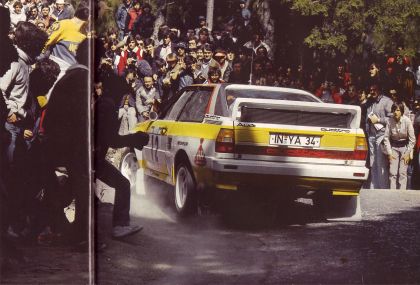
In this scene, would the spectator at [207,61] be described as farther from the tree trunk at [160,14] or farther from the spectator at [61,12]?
the spectator at [61,12]

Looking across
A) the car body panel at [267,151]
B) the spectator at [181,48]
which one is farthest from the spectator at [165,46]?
the car body panel at [267,151]

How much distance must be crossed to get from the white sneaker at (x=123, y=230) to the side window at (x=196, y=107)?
1015mm

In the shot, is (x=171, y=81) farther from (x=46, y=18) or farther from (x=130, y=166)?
(x=46, y=18)

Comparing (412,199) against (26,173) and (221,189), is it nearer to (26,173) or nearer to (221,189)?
(221,189)

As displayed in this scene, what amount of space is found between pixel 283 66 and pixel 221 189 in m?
1.08

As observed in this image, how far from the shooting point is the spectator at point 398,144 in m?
12.0

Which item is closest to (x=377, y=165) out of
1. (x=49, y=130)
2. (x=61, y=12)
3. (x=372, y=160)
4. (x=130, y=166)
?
(x=372, y=160)

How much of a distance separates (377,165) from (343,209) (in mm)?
514

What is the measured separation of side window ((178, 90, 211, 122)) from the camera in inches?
471

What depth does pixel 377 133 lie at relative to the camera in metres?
12.2

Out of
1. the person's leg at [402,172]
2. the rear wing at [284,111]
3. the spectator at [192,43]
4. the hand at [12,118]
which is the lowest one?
the person's leg at [402,172]

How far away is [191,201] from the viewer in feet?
38.9

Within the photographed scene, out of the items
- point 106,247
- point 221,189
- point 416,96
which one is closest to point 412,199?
A: point 416,96

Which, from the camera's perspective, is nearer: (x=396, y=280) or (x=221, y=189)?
(x=396, y=280)
